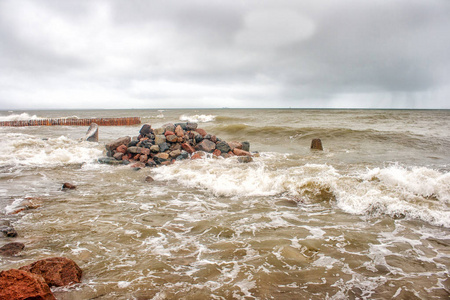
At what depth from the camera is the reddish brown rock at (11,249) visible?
3248 mm

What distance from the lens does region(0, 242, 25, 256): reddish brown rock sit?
3248 mm

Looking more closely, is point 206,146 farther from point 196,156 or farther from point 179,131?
point 179,131

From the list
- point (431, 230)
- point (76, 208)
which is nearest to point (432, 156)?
point (431, 230)

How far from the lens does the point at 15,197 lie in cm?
576

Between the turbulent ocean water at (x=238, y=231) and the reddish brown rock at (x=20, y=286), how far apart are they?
1.41ft

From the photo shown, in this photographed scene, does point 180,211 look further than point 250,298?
Yes

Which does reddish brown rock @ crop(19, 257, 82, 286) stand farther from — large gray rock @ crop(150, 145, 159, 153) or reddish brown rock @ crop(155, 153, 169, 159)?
large gray rock @ crop(150, 145, 159, 153)

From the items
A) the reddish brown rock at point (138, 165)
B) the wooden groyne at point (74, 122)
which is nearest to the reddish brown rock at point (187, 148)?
the reddish brown rock at point (138, 165)

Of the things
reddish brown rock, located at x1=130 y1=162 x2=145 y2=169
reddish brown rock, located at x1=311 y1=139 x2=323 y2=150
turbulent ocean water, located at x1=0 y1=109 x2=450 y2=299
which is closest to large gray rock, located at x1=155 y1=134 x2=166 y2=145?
reddish brown rock, located at x1=130 y1=162 x2=145 y2=169

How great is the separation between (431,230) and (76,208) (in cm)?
654

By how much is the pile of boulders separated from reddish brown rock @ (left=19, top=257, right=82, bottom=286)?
6875mm

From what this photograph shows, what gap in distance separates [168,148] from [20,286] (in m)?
8.51

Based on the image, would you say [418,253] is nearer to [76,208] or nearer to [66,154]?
[76,208]

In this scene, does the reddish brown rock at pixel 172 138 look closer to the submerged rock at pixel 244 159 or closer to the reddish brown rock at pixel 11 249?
the submerged rock at pixel 244 159
